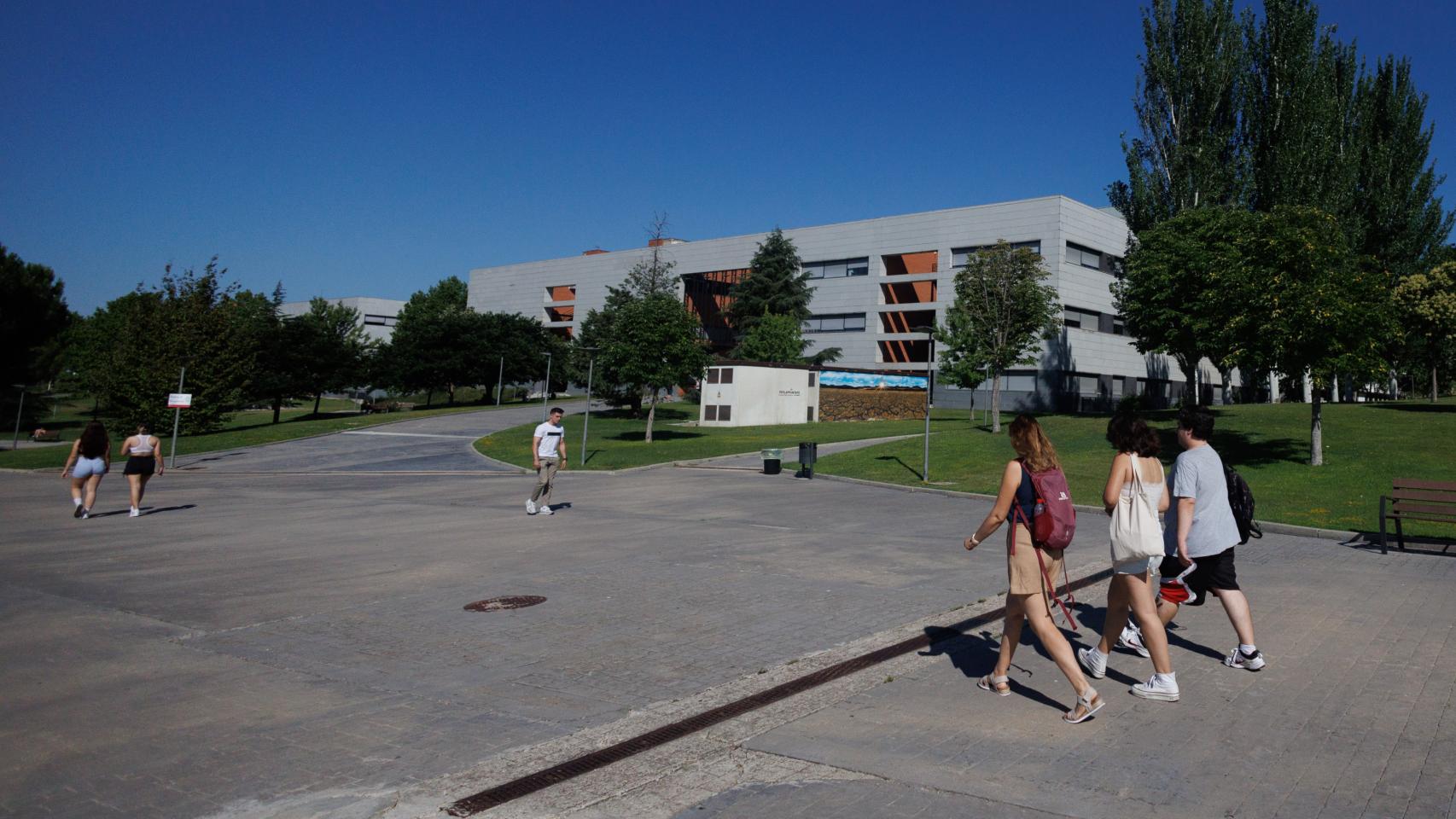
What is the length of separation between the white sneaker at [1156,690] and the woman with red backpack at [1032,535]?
1.52 feet

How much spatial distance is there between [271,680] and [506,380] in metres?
72.5

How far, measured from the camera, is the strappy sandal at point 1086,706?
501 centimetres

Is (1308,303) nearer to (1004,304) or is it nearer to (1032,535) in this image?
(1004,304)

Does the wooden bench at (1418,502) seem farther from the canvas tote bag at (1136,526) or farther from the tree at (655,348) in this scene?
the tree at (655,348)

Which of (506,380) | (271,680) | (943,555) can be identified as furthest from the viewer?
(506,380)

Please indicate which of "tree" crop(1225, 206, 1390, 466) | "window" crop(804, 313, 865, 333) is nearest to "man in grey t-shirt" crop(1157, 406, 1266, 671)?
"tree" crop(1225, 206, 1390, 466)

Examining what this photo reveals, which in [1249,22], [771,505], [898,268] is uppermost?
[1249,22]

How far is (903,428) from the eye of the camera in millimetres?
41562

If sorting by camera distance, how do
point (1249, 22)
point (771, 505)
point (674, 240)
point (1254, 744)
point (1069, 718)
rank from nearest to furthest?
1. point (1254, 744)
2. point (1069, 718)
3. point (771, 505)
4. point (1249, 22)
5. point (674, 240)

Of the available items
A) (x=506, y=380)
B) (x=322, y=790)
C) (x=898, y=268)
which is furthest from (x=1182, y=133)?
(x=506, y=380)

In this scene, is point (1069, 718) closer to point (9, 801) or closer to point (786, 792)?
point (786, 792)

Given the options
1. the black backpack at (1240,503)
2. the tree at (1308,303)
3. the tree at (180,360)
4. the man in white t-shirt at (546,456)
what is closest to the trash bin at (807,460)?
the man in white t-shirt at (546,456)

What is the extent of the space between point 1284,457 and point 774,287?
49.3 m

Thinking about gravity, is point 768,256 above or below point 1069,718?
above
